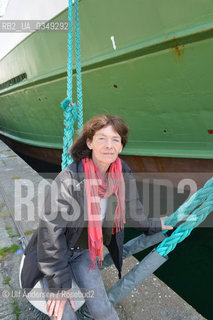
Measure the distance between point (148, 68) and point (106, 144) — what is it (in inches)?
67.3

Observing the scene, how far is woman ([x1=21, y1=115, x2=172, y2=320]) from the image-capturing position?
4.05 ft

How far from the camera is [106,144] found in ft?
4.42

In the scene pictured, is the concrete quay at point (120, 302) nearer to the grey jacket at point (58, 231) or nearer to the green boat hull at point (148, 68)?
the grey jacket at point (58, 231)

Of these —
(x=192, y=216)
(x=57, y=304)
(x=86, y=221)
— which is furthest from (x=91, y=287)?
(x=192, y=216)

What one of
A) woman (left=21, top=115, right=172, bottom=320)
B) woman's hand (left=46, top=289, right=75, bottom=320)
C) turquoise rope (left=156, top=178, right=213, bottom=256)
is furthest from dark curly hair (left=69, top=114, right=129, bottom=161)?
woman's hand (left=46, top=289, right=75, bottom=320)

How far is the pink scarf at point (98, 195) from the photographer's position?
131 cm

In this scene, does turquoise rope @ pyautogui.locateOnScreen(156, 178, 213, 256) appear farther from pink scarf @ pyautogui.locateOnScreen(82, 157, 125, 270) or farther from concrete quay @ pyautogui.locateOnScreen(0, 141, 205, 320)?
concrete quay @ pyautogui.locateOnScreen(0, 141, 205, 320)

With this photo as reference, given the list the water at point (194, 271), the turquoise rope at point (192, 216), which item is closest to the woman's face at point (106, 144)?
the turquoise rope at point (192, 216)

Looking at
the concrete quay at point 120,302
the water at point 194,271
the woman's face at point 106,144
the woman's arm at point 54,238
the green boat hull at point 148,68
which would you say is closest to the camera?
the woman's arm at point 54,238

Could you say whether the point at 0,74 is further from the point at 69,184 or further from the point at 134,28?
the point at 69,184

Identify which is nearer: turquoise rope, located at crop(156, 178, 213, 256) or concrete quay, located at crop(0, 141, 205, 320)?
turquoise rope, located at crop(156, 178, 213, 256)

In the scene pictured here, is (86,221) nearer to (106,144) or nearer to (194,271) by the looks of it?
(106,144)

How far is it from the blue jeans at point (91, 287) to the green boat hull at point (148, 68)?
6.53ft

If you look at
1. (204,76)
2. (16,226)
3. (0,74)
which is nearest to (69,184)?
(16,226)
